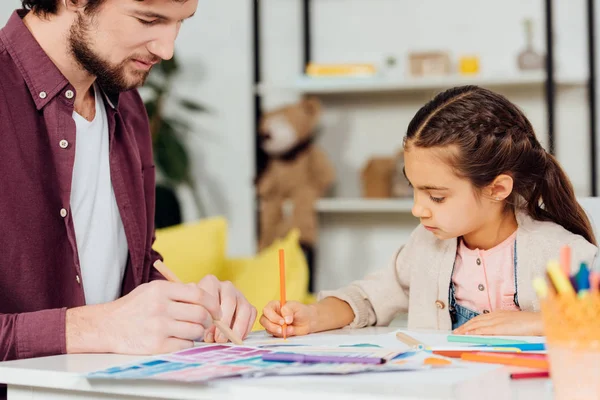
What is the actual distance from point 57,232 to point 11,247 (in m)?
0.08

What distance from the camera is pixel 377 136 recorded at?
3.95 meters

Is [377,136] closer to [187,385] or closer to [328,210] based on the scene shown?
[328,210]

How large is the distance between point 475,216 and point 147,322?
63 cm

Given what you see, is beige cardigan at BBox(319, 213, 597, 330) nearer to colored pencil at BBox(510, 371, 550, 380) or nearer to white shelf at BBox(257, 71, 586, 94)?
colored pencil at BBox(510, 371, 550, 380)

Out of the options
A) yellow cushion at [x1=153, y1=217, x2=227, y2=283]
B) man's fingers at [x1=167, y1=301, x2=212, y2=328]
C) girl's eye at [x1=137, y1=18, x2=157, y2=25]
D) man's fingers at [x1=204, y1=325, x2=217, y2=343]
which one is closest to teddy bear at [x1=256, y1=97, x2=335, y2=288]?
yellow cushion at [x1=153, y1=217, x2=227, y2=283]

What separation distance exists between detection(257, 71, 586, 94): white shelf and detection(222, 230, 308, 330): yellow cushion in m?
0.88

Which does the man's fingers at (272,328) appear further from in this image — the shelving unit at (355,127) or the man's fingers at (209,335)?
the shelving unit at (355,127)

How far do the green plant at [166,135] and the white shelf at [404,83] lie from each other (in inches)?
16.5

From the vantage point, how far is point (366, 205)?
144 inches

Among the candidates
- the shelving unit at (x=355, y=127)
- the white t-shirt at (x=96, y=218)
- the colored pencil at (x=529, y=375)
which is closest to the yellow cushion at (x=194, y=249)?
the shelving unit at (x=355, y=127)

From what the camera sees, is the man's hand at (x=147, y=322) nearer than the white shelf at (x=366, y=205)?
Yes

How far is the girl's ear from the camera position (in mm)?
1449

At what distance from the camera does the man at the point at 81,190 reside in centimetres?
110

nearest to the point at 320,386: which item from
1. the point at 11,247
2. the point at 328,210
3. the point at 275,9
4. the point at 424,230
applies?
the point at 11,247
